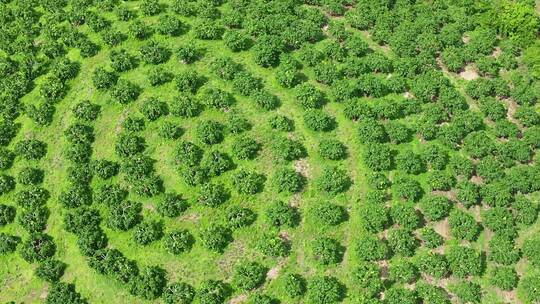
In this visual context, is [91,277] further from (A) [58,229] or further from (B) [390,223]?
(B) [390,223]

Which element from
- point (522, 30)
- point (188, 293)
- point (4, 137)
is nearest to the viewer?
point (188, 293)

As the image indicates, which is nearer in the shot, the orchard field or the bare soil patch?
the orchard field

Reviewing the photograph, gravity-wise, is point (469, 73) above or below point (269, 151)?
above

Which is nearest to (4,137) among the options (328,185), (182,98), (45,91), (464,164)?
(45,91)

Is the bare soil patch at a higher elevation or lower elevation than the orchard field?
higher

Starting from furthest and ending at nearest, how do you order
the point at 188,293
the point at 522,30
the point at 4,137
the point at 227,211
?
the point at 522,30
the point at 4,137
the point at 227,211
the point at 188,293

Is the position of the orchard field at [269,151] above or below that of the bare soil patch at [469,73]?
below

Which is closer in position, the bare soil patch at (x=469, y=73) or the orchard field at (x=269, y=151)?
the orchard field at (x=269, y=151)

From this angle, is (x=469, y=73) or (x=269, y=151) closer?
(x=269, y=151)
